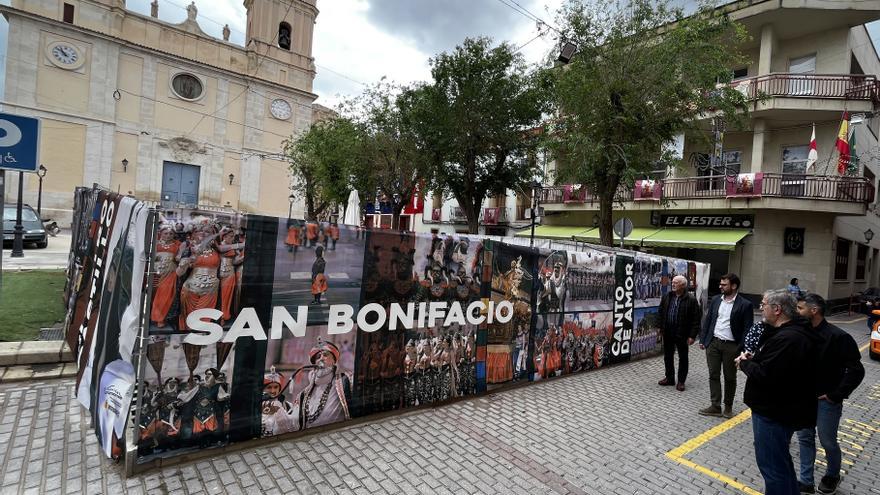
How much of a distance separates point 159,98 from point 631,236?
120 feet

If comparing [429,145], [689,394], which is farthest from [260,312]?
[429,145]

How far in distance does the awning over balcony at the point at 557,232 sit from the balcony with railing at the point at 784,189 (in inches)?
194

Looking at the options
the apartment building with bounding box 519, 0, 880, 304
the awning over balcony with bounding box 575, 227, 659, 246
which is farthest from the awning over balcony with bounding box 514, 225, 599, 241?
the apartment building with bounding box 519, 0, 880, 304

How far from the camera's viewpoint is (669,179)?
19.7m

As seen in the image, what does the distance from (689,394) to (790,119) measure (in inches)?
684

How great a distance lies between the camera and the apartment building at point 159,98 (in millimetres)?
29125

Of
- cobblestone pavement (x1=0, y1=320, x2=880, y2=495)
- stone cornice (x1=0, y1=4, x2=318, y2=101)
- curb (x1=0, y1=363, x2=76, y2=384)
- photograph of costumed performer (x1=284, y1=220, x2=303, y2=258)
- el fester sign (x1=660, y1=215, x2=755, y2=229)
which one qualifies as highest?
Answer: stone cornice (x1=0, y1=4, x2=318, y2=101)

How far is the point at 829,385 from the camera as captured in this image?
349cm

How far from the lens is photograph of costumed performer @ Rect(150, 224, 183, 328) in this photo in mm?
3205

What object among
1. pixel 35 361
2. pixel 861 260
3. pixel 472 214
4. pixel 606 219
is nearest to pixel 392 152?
pixel 472 214

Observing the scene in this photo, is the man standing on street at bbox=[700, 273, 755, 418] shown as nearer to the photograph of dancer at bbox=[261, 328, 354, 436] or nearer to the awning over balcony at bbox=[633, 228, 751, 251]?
the photograph of dancer at bbox=[261, 328, 354, 436]

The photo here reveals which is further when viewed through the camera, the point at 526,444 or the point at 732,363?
the point at 732,363

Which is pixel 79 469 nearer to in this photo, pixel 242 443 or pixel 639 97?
pixel 242 443

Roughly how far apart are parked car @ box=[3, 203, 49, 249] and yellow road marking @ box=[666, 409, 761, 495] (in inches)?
809
